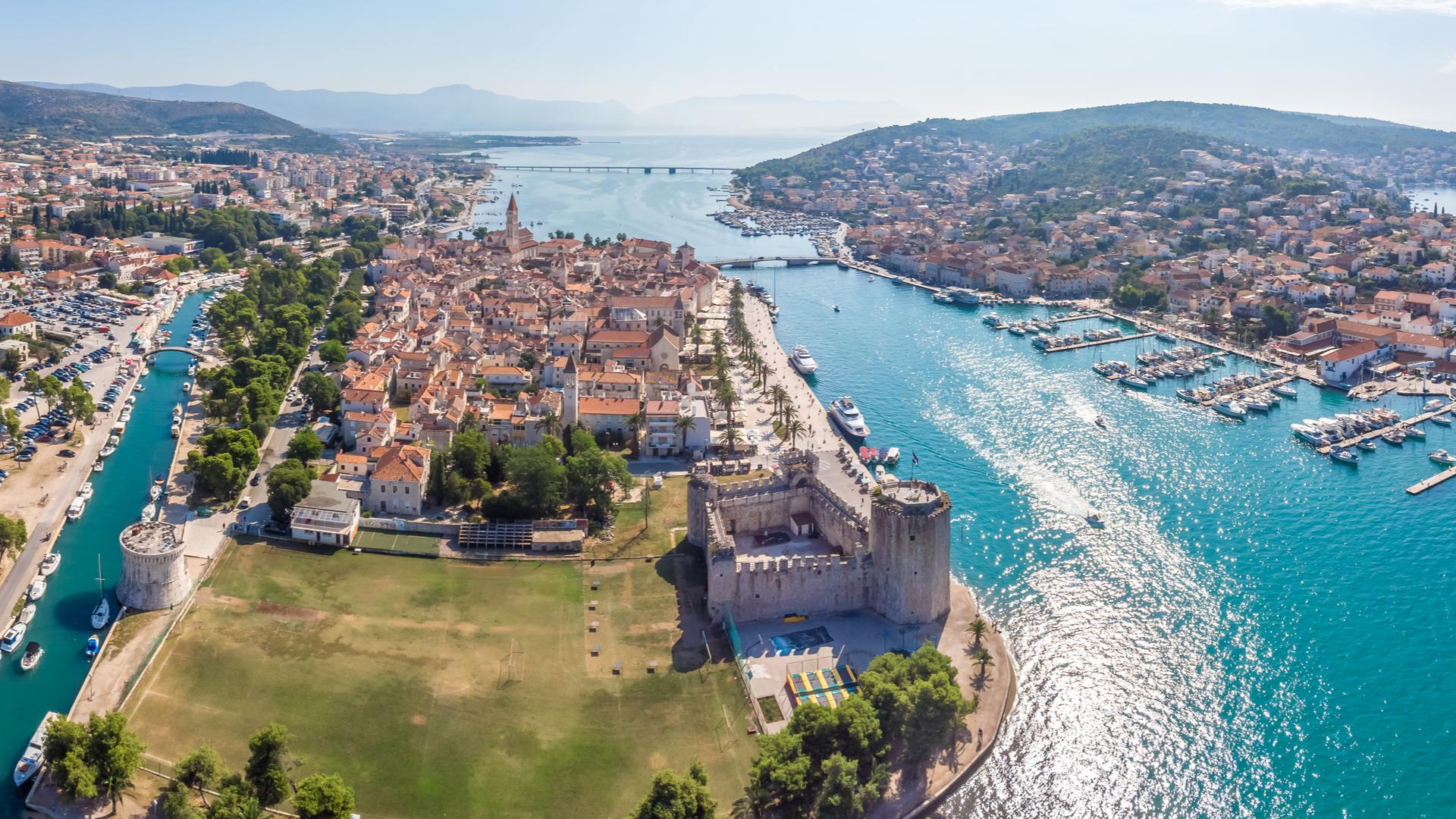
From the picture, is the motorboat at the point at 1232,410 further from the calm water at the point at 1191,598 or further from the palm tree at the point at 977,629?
the palm tree at the point at 977,629

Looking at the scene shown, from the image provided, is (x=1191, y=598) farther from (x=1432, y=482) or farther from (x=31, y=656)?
(x=31, y=656)

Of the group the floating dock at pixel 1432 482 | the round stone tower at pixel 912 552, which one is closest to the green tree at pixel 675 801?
the round stone tower at pixel 912 552

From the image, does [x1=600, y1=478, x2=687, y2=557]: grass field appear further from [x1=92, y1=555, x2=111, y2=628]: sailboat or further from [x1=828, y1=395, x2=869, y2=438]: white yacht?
[x1=92, y1=555, x2=111, y2=628]: sailboat

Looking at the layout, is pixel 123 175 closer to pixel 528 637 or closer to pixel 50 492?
pixel 50 492

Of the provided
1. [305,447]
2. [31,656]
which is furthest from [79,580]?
[305,447]

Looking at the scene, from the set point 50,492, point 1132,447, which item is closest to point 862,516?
point 1132,447

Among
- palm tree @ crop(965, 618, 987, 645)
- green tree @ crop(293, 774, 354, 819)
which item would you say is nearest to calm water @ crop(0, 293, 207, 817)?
green tree @ crop(293, 774, 354, 819)
